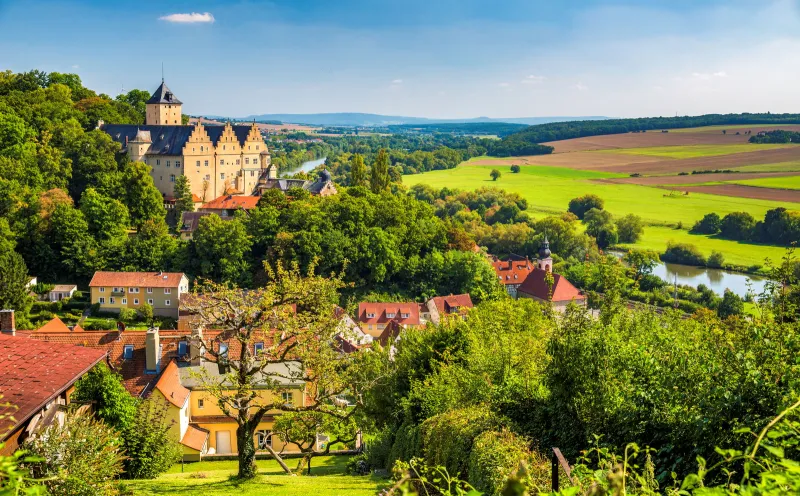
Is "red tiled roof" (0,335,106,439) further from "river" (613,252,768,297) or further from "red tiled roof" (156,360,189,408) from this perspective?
"river" (613,252,768,297)

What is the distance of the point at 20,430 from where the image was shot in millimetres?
10062

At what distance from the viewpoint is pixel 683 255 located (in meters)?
78.8

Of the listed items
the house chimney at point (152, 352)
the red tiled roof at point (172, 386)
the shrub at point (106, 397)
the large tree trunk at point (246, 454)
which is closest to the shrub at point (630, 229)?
the red tiled roof at point (172, 386)

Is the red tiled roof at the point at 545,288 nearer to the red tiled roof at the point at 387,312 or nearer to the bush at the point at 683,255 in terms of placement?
the red tiled roof at the point at 387,312

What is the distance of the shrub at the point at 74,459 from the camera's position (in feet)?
32.3

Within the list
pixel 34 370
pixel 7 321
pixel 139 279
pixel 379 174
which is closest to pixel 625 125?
pixel 379 174

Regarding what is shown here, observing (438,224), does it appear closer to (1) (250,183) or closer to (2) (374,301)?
(2) (374,301)

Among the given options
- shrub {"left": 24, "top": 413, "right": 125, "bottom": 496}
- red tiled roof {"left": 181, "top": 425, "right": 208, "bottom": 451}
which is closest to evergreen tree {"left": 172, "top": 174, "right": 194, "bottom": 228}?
red tiled roof {"left": 181, "top": 425, "right": 208, "bottom": 451}

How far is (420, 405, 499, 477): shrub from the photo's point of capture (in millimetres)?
12953

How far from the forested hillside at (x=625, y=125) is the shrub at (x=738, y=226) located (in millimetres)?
50997

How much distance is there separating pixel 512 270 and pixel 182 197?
32000 millimetres

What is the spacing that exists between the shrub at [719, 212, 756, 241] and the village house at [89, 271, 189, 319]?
196 feet

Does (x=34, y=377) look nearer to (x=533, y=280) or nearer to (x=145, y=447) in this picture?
(x=145, y=447)

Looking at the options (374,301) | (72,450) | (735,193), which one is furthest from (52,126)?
(735,193)
